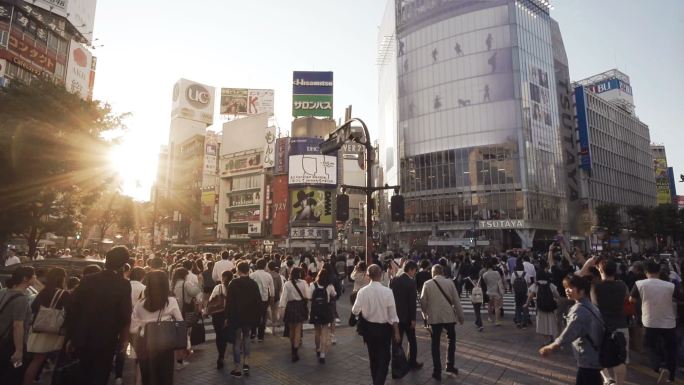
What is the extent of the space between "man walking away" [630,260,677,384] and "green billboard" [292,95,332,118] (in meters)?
61.9

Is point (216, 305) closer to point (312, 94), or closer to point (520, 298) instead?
point (520, 298)

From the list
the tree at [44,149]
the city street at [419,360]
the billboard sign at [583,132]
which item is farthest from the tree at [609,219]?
the tree at [44,149]

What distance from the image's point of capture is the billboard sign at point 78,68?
45812mm

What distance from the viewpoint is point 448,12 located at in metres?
57.9

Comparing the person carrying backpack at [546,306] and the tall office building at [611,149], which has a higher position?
the tall office building at [611,149]

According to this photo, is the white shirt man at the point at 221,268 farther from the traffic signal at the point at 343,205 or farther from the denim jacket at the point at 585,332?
the denim jacket at the point at 585,332

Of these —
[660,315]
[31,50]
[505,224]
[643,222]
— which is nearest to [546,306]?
[660,315]

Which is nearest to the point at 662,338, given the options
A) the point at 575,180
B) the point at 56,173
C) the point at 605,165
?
the point at 56,173

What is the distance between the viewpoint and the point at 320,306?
25.8ft

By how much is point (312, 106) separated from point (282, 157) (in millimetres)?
11007

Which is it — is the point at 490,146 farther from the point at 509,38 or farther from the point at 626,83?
the point at 626,83

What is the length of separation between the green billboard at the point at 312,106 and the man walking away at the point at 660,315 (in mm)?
61852

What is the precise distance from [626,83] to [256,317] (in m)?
116

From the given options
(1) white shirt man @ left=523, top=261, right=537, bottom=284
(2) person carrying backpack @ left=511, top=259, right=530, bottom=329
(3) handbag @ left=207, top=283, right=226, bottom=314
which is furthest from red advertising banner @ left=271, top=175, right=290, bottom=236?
(3) handbag @ left=207, top=283, right=226, bottom=314
